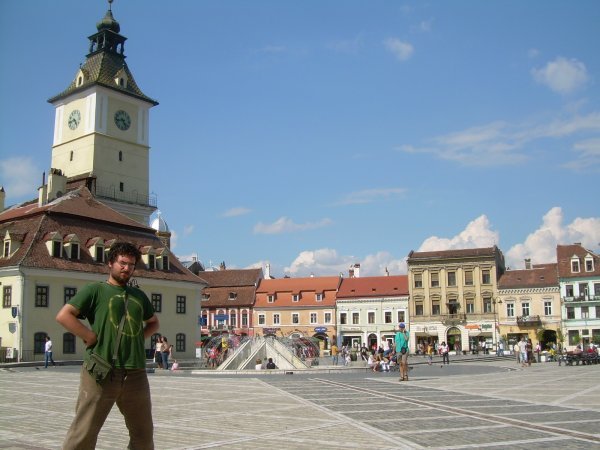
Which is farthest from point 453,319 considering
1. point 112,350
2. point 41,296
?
point 112,350

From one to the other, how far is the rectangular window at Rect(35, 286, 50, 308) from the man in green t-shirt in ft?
124

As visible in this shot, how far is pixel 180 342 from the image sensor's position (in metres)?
51.1

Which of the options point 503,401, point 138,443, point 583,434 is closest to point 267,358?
point 503,401

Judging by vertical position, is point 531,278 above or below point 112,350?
above

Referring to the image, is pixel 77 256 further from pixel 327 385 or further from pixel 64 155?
pixel 327 385

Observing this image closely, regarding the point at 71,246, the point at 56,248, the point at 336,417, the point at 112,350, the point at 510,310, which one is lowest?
the point at 336,417

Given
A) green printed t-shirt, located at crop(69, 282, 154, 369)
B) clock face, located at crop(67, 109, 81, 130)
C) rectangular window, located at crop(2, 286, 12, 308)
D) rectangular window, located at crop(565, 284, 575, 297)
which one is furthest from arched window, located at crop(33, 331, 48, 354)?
rectangular window, located at crop(565, 284, 575, 297)

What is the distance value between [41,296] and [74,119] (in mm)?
27884

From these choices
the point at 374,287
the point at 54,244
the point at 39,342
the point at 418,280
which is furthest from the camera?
the point at 374,287

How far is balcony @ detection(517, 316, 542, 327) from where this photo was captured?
6825 cm

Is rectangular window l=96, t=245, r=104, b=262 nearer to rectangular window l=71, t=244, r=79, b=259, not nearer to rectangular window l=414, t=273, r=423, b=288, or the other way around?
rectangular window l=71, t=244, r=79, b=259

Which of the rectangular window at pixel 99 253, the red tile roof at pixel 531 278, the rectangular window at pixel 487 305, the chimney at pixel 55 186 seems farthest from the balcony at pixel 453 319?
the chimney at pixel 55 186

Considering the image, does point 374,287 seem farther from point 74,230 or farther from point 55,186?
point 74,230

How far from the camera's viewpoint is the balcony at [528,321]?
68.2 meters
